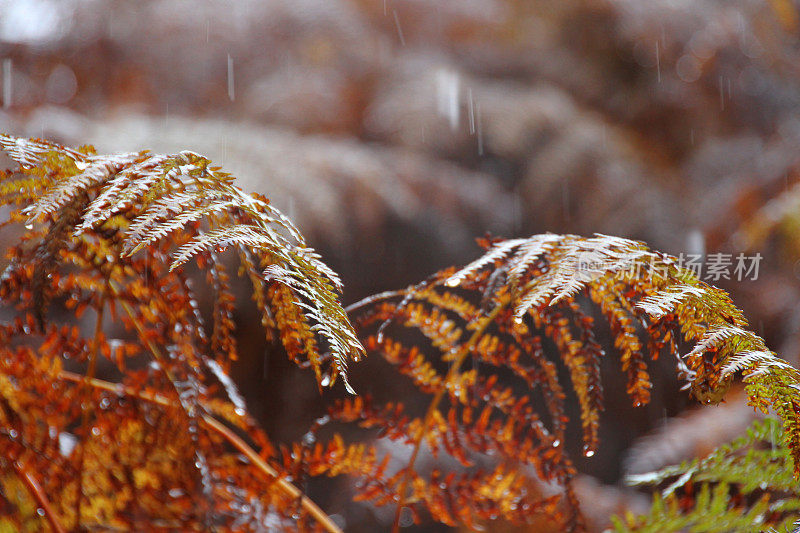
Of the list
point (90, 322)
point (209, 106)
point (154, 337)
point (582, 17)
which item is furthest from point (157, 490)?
point (582, 17)

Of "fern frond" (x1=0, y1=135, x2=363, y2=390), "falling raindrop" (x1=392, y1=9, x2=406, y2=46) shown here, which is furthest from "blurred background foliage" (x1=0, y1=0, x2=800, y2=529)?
"fern frond" (x1=0, y1=135, x2=363, y2=390)

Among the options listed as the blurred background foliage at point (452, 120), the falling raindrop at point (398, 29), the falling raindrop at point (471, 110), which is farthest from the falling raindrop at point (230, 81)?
the falling raindrop at point (471, 110)

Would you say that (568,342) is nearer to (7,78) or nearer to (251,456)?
(251,456)

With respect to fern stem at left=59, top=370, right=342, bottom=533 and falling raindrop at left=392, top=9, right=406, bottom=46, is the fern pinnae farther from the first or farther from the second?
falling raindrop at left=392, top=9, right=406, bottom=46

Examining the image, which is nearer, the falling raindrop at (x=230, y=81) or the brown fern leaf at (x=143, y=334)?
the brown fern leaf at (x=143, y=334)

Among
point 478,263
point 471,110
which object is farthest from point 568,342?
point 471,110

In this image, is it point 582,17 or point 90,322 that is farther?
point 582,17

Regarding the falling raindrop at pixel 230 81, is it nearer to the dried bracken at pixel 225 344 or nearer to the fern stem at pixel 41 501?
the dried bracken at pixel 225 344

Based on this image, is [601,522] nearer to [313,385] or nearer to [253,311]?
[313,385]
